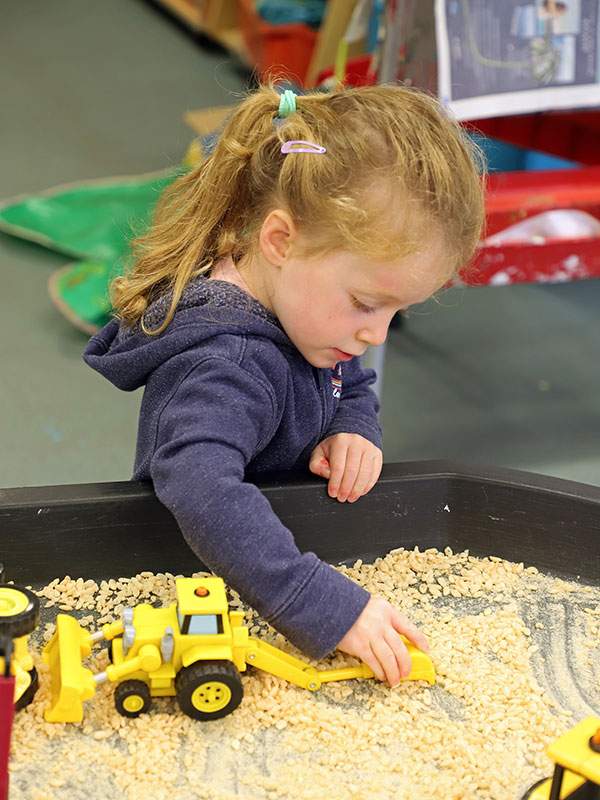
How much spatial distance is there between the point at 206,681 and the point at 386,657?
153 mm

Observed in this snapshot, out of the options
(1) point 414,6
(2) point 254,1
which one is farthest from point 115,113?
(1) point 414,6

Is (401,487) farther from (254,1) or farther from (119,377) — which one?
(254,1)

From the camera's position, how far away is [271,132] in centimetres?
102

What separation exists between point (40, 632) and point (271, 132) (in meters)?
0.48

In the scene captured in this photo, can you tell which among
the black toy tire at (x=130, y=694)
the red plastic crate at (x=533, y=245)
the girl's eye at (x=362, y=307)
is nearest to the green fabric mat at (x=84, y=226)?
the red plastic crate at (x=533, y=245)

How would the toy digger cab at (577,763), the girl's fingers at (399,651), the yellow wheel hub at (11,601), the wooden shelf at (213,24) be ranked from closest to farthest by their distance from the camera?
the toy digger cab at (577,763) < the yellow wheel hub at (11,601) < the girl's fingers at (399,651) < the wooden shelf at (213,24)

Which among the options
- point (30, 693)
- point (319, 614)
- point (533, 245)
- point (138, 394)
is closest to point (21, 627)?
point (30, 693)

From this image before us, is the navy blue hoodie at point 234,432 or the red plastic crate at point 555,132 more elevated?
the navy blue hoodie at point 234,432

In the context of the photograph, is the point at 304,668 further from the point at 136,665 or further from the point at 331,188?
the point at 331,188

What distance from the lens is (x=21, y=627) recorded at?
78 centimetres

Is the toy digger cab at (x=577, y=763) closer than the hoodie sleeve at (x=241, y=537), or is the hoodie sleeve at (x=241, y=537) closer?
the toy digger cab at (x=577, y=763)

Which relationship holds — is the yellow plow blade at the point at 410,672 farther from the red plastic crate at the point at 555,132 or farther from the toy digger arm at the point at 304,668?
the red plastic crate at the point at 555,132

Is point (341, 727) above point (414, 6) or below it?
below

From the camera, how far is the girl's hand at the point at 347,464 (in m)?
1.06
